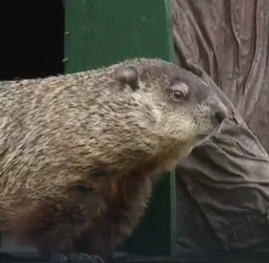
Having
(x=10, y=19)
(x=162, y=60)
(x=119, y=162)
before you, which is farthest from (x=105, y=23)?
(x=10, y=19)

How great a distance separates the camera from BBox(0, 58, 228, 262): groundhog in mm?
5875

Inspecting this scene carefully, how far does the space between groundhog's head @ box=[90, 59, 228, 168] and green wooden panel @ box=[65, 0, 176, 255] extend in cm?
65

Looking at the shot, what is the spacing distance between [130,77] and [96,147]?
277 mm

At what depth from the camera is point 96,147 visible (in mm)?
5906

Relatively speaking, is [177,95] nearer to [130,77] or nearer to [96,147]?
[130,77]

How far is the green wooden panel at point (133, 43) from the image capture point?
6602 mm

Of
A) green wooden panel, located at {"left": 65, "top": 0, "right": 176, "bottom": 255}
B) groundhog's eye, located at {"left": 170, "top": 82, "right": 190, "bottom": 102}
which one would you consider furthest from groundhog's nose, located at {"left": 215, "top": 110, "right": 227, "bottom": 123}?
green wooden panel, located at {"left": 65, "top": 0, "right": 176, "bottom": 255}

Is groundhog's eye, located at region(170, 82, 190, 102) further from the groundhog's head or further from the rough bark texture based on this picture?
the rough bark texture

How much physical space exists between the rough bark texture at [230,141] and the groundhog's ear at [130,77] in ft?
2.94

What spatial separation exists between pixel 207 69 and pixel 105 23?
0.59 m

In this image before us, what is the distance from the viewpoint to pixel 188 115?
230 inches

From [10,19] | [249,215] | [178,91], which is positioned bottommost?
[249,215]

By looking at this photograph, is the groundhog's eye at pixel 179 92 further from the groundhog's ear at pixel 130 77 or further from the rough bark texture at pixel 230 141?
the rough bark texture at pixel 230 141

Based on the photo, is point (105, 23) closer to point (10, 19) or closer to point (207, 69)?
point (207, 69)
